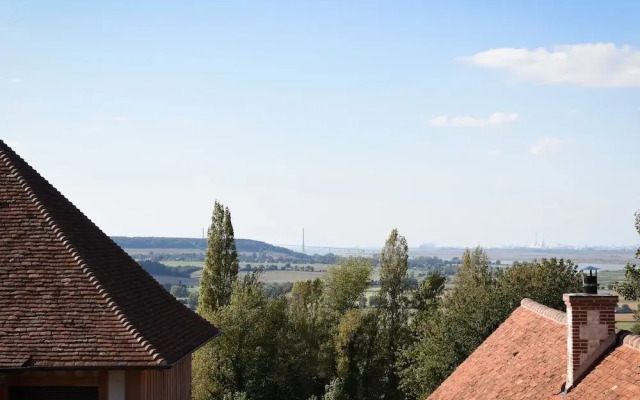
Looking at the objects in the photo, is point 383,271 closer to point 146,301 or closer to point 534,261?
point 534,261

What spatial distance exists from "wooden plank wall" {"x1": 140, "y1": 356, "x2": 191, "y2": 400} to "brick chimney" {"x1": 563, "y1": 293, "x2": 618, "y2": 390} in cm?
877

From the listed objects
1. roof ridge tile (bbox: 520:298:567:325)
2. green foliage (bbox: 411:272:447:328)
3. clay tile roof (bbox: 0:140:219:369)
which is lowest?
green foliage (bbox: 411:272:447:328)

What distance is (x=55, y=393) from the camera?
15.5 metres

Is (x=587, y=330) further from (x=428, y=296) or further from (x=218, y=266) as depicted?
(x=428, y=296)

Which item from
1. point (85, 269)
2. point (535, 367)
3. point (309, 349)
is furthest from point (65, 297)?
point (309, 349)

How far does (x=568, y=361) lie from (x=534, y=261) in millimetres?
27338

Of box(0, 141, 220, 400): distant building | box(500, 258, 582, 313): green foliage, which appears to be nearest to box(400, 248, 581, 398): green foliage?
box(500, 258, 582, 313): green foliage

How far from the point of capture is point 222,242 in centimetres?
5331

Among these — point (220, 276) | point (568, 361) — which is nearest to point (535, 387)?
point (568, 361)

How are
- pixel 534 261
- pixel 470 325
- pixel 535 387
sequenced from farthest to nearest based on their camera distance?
pixel 534 261 < pixel 470 325 < pixel 535 387

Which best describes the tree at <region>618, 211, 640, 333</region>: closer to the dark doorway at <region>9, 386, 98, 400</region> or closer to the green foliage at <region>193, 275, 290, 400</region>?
the green foliage at <region>193, 275, 290, 400</region>

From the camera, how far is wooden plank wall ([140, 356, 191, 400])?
51.5 feet

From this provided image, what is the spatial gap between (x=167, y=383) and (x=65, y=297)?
3.40 meters

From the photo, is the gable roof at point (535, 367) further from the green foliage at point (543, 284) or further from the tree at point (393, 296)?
the tree at point (393, 296)
